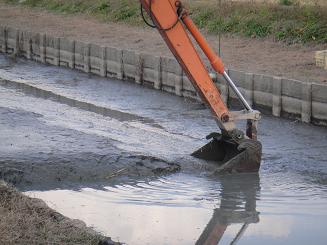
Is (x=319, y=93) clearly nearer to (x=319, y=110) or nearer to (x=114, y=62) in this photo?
(x=319, y=110)

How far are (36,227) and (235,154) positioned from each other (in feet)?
16.0

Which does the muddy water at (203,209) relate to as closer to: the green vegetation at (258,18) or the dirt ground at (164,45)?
the dirt ground at (164,45)

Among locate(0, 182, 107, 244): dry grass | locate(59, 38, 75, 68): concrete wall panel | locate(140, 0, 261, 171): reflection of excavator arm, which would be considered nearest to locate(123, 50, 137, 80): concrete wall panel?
locate(59, 38, 75, 68): concrete wall panel

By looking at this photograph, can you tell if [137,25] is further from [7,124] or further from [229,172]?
[229,172]

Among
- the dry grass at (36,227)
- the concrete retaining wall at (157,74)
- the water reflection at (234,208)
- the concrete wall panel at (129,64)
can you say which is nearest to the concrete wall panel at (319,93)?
the concrete retaining wall at (157,74)

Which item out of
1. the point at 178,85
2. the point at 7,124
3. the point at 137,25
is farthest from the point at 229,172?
the point at 137,25

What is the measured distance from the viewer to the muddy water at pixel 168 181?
30.6ft

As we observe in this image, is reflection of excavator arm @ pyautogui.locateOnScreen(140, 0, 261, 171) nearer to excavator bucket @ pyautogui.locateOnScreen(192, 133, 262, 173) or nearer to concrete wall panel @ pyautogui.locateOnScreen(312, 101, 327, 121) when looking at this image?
excavator bucket @ pyautogui.locateOnScreen(192, 133, 262, 173)

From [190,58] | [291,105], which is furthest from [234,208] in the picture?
[291,105]

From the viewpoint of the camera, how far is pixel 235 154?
39.4 ft

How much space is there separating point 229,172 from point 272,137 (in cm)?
316

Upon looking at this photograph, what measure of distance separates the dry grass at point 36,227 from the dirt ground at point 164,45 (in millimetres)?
10046

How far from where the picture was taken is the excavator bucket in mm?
11586

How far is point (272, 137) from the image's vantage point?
14.6m
